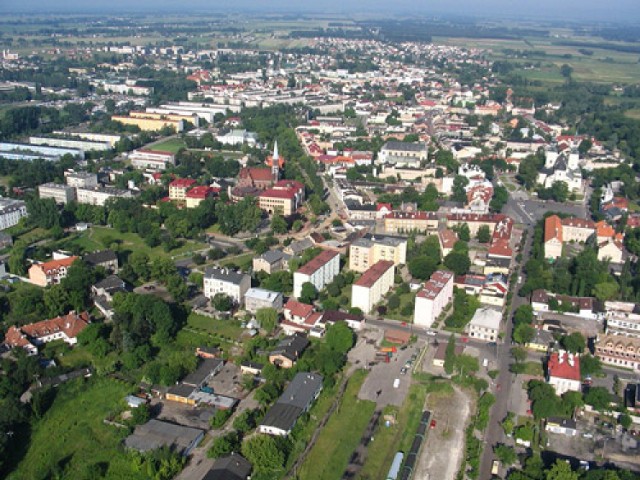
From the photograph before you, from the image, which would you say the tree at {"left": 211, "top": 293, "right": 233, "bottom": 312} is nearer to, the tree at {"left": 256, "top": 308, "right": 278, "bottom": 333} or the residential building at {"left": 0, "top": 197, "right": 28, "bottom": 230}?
the tree at {"left": 256, "top": 308, "right": 278, "bottom": 333}

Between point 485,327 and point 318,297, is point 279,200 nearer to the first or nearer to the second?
point 318,297

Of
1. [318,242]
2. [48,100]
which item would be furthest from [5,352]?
[48,100]

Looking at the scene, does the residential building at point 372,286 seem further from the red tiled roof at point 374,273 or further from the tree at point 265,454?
the tree at point 265,454

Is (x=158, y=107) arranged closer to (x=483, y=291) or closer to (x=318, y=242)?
(x=318, y=242)

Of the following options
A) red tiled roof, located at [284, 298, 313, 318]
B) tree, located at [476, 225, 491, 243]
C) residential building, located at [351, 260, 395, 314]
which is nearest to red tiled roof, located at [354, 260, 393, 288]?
residential building, located at [351, 260, 395, 314]

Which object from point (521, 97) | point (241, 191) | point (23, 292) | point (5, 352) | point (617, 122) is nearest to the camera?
point (5, 352)

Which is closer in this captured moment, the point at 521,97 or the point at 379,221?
the point at 379,221
